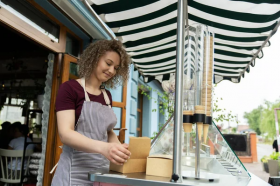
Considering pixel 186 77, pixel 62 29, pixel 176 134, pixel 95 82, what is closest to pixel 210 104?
pixel 186 77

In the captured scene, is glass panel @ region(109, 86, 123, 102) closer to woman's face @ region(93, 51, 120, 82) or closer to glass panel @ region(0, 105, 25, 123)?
woman's face @ region(93, 51, 120, 82)

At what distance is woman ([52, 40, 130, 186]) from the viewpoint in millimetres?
1115

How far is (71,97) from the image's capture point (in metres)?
1.25

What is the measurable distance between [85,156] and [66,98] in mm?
329

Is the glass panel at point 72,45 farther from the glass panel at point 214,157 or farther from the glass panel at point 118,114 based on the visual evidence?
the glass panel at point 214,157

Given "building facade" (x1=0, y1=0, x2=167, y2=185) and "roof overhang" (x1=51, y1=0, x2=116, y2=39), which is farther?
"roof overhang" (x1=51, y1=0, x2=116, y2=39)

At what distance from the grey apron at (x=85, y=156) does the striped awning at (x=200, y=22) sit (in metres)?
0.77

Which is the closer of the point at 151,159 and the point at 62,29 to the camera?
the point at 151,159

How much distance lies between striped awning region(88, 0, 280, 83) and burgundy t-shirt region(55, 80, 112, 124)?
2.40 feet

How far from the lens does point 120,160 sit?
0.95m

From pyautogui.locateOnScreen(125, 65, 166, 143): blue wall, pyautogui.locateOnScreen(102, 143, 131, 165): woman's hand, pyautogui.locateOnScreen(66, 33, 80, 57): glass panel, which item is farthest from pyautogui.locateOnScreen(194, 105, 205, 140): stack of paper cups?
pyautogui.locateOnScreen(125, 65, 166, 143): blue wall

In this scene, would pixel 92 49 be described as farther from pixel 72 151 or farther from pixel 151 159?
pixel 151 159

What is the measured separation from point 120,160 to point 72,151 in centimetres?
42

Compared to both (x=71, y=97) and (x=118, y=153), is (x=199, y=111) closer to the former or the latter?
(x=118, y=153)
